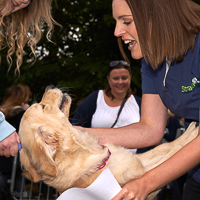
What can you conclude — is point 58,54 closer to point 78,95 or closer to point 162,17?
point 78,95

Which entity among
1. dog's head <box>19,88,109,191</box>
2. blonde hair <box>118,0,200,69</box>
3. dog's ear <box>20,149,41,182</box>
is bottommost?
dog's ear <box>20,149,41,182</box>

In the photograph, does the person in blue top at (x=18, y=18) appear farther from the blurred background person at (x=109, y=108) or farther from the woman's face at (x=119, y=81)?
the woman's face at (x=119, y=81)

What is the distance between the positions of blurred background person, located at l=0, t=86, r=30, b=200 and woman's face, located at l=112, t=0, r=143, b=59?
9.38 feet

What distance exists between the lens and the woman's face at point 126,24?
5.32 ft

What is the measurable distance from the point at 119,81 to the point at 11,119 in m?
1.88

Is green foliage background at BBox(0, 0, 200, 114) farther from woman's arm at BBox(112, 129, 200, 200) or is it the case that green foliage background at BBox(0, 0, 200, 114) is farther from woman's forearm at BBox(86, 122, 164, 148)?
woman's arm at BBox(112, 129, 200, 200)

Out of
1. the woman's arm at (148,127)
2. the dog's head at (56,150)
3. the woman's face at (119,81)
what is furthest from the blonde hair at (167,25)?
the woman's face at (119,81)

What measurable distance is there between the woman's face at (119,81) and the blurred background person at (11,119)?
1.59 m

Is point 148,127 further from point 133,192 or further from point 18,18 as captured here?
point 18,18

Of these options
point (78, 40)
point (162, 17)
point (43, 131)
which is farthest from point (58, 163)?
point (78, 40)

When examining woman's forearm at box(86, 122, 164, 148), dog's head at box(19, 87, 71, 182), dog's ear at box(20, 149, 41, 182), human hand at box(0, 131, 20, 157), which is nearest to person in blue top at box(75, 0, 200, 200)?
woman's forearm at box(86, 122, 164, 148)

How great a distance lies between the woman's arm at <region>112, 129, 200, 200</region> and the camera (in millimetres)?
1243

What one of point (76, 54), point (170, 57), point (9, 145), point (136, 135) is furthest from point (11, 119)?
point (170, 57)

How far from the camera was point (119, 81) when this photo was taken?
3.83 metres
